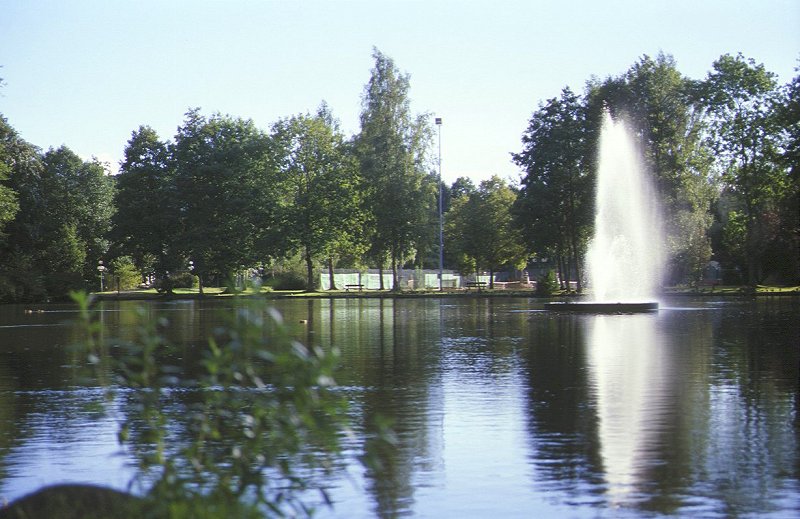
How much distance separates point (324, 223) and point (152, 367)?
8263 cm

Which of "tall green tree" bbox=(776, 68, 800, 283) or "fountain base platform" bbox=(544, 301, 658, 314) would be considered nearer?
"fountain base platform" bbox=(544, 301, 658, 314)

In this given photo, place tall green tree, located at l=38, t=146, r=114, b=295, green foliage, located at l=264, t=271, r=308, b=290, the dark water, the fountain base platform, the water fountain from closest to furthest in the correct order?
the dark water, the fountain base platform, the water fountain, tall green tree, located at l=38, t=146, r=114, b=295, green foliage, located at l=264, t=271, r=308, b=290

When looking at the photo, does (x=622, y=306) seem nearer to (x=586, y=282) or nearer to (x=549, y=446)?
(x=549, y=446)

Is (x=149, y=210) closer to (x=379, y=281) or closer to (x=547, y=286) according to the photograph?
(x=379, y=281)

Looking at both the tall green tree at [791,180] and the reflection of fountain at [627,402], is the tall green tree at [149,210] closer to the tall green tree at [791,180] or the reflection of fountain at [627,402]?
the tall green tree at [791,180]

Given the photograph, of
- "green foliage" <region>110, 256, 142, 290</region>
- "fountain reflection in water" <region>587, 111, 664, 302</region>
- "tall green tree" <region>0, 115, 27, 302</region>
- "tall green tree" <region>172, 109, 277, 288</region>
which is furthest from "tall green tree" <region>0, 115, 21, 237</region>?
"fountain reflection in water" <region>587, 111, 664, 302</region>

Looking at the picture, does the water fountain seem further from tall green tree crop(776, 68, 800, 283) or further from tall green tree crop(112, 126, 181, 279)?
tall green tree crop(112, 126, 181, 279)

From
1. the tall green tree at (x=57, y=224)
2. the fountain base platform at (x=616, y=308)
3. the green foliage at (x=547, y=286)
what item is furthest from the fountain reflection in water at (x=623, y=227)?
the tall green tree at (x=57, y=224)

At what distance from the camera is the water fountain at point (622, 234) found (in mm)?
53469

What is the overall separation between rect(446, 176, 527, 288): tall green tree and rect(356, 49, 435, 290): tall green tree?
9121mm

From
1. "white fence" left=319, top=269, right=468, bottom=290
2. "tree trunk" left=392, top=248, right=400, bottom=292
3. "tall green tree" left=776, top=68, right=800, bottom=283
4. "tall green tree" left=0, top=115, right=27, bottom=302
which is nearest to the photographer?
"tall green tree" left=776, top=68, right=800, bottom=283

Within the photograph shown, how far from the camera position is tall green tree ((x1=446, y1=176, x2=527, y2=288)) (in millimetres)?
98500

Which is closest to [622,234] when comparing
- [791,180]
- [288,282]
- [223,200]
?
[791,180]

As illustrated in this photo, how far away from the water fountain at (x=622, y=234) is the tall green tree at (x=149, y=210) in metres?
34.3
